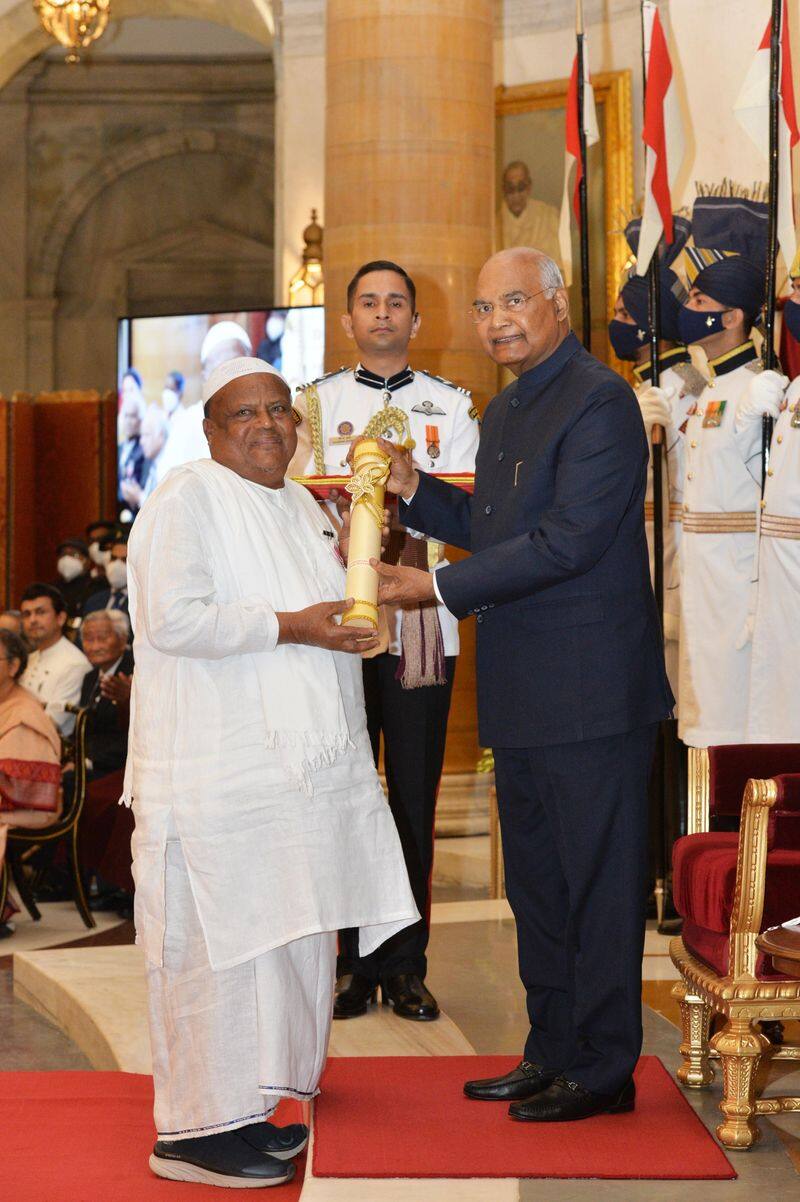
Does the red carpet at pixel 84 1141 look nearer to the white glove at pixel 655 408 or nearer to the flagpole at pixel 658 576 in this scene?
the flagpole at pixel 658 576

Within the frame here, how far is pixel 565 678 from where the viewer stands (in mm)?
3525

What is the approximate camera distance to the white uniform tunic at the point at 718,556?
6.05m

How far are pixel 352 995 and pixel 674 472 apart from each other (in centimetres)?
303

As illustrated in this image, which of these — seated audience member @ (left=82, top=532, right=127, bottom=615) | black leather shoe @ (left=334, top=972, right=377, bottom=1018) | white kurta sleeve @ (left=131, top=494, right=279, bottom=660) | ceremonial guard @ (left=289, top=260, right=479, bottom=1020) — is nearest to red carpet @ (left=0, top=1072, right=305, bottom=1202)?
black leather shoe @ (left=334, top=972, right=377, bottom=1018)

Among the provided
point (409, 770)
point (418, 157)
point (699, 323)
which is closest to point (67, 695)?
point (418, 157)

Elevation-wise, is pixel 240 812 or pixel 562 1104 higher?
pixel 240 812

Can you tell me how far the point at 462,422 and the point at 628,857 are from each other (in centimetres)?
152

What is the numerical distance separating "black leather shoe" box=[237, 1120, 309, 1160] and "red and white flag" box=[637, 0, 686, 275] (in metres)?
3.55

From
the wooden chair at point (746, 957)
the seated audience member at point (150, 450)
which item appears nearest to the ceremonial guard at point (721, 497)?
the wooden chair at point (746, 957)

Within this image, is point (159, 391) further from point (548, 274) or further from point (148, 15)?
point (548, 274)

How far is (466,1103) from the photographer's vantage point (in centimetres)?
367

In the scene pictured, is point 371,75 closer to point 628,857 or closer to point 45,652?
point 45,652

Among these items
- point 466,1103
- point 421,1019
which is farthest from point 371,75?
point 466,1103

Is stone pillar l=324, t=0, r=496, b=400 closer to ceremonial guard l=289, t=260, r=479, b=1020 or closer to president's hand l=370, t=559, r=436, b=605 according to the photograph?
ceremonial guard l=289, t=260, r=479, b=1020
